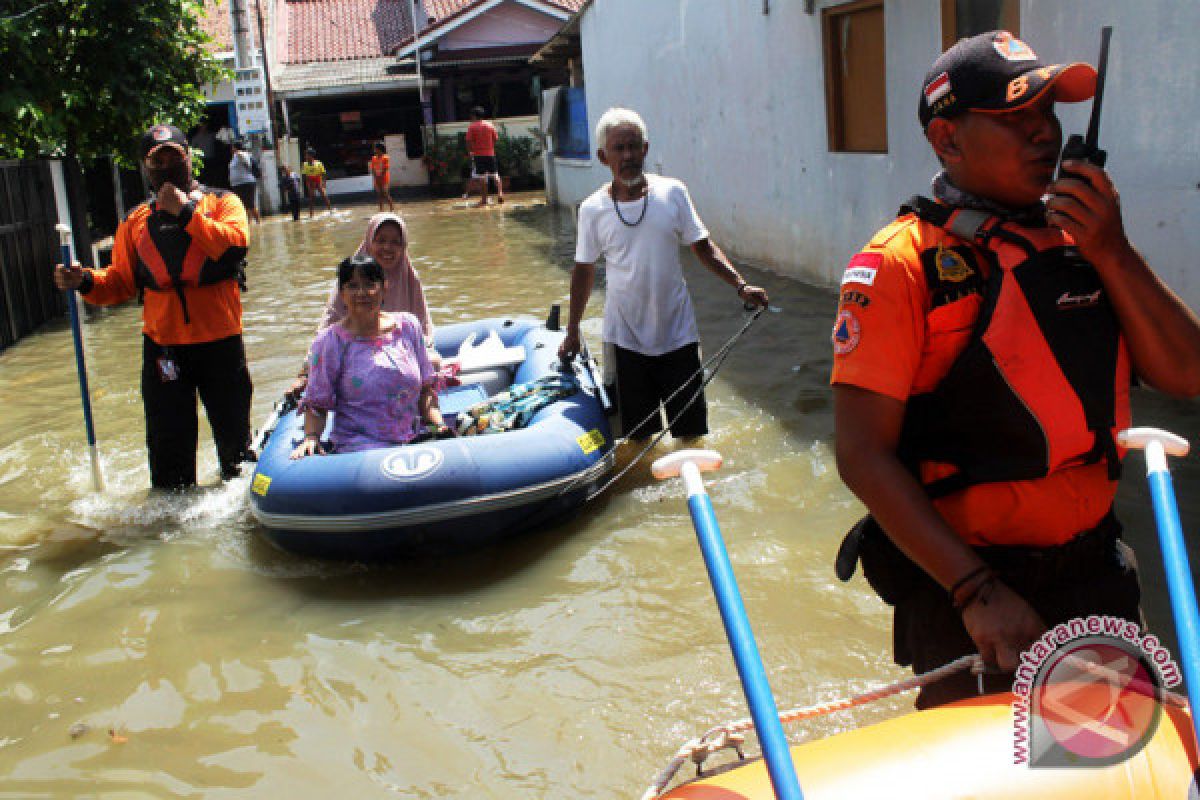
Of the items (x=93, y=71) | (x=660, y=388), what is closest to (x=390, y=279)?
(x=660, y=388)

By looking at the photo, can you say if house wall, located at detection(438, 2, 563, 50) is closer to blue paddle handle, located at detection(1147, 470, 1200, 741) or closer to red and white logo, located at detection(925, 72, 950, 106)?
red and white logo, located at detection(925, 72, 950, 106)

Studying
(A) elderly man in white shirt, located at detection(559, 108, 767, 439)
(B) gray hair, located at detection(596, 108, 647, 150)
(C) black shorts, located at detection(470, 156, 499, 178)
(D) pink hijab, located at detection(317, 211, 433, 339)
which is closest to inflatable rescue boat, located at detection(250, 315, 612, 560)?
(A) elderly man in white shirt, located at detection(559, 108, 767, 439)

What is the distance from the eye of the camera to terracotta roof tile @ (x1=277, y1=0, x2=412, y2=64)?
32.2 meters

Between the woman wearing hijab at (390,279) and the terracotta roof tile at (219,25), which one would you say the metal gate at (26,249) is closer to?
the woman wearing hijab at (390,279)

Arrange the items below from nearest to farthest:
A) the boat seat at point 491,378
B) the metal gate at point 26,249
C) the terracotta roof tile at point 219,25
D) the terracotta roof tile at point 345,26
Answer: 1. the boat seat at point 491,378
2. the metal gate at point 26,249
3. the terracotta roof tile at point 219,25
4. the terracotta roof tile at point 345,26

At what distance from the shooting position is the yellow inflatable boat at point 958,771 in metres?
1.53

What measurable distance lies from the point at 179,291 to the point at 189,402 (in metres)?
0.56

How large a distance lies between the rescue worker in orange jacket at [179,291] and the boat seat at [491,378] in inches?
48.1

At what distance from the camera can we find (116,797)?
137 inches

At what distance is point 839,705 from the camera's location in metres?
1.75

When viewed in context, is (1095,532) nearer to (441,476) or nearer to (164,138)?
(441,476)

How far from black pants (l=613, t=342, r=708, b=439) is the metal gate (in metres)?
7.15

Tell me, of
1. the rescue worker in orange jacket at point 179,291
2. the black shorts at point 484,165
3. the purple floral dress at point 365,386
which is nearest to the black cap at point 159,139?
the rescue worker in orange jacket at point 179,291

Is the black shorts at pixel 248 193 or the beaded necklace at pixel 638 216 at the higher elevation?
the black shorts at pixel 248 193
